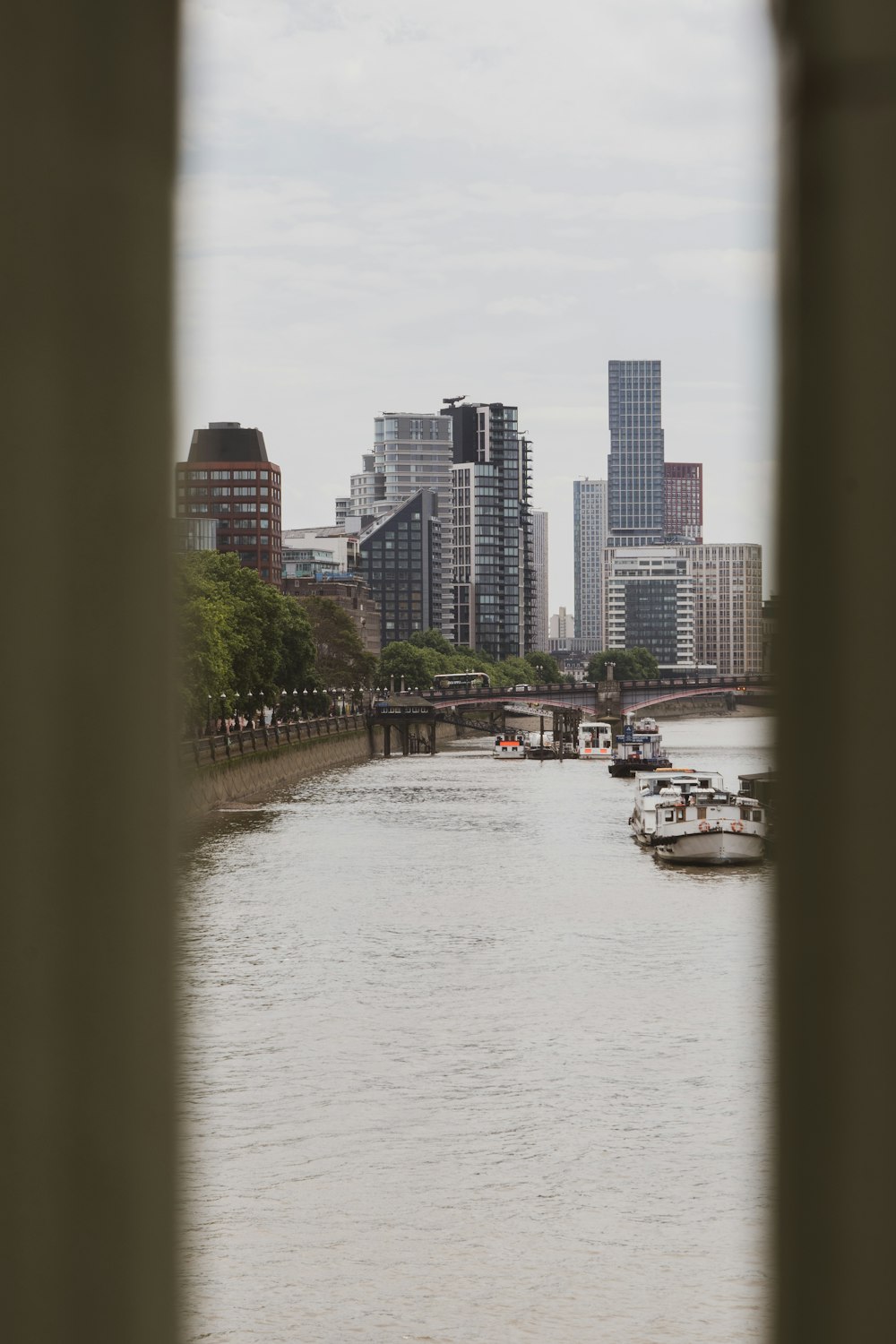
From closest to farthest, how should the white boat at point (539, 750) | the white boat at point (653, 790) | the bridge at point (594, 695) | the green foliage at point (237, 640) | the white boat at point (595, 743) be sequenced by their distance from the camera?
the white boat at point (653, 790) → the green foliage at point (237, 640) → the white boat at point (539, 750) → the white boat at point (595, 743) → the bridge at point (594, 695)

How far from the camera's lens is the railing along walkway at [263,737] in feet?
209

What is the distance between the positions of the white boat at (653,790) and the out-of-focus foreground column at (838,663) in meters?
45.8

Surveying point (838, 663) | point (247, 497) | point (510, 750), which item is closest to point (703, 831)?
point (838, 663)

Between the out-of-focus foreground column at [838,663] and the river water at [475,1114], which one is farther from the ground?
the out-of-focus foreground column at [838,663]

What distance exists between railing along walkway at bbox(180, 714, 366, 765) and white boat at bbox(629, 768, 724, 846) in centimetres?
1384

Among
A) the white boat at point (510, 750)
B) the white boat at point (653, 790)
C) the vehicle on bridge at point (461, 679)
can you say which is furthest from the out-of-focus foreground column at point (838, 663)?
the vehicle on bridge at point (461, 679)

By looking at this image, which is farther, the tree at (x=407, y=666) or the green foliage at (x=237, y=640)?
the tree at (x=407, y=666)

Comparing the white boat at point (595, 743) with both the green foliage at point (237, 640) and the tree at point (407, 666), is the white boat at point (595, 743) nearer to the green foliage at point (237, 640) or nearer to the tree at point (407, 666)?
the green foliage at point (237, 640)

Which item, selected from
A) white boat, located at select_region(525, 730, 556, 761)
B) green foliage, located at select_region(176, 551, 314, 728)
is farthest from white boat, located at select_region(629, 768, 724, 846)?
white boat, located at select_region(525, 730, 556, 761)

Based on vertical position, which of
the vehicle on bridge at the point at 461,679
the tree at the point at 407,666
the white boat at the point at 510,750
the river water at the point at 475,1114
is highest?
the tree at the point at 407,666

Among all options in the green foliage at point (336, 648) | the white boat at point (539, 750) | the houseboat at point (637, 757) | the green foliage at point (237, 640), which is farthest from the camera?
the green foliage at point (336, 648)

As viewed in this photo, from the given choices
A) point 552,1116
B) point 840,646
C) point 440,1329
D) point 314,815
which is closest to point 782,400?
point 840,646

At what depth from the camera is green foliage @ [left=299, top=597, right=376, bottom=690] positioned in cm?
12888

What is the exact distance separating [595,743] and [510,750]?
5.59 metres
